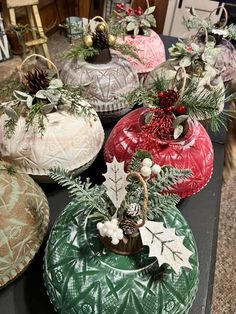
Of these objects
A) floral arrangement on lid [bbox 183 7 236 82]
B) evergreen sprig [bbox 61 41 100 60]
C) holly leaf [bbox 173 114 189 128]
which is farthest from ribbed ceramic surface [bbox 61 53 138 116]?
floral arrangement on lid [bbox 183 7 236 82]

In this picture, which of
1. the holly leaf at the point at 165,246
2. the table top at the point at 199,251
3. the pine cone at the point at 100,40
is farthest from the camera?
the pine cone at the point at 100,40

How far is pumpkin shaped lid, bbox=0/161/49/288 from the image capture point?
0.48m

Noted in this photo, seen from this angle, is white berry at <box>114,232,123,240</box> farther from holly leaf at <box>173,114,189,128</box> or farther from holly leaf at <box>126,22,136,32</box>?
holly leaf at <box>126,22,136,32</box>

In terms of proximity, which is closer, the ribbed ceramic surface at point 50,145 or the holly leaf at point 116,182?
the holly leaf at point 116,182

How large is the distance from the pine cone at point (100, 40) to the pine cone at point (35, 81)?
197 mm

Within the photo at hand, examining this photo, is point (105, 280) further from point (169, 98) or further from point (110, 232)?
point (169, 98)

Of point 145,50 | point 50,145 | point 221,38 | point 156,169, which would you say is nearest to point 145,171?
point 156,169

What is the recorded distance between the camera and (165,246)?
390 millimetres

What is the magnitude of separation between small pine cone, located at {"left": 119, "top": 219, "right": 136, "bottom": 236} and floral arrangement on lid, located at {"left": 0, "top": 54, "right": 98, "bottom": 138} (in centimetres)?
28

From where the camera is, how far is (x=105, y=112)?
0.82m

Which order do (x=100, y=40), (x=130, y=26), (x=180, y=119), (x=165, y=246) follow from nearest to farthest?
1. (x=165, y=246)
2. (x=180, y=119)
3. (x=100, y=40)
4. (x=130, y=26)

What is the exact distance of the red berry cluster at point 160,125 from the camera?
0.59m

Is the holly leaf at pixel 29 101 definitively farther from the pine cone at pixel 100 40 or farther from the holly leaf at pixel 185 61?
the holly leaf at pixel 185 61


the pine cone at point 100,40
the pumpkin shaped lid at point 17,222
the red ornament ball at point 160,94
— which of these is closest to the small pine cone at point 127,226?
the pumpkin shaped lid at point 17,222
